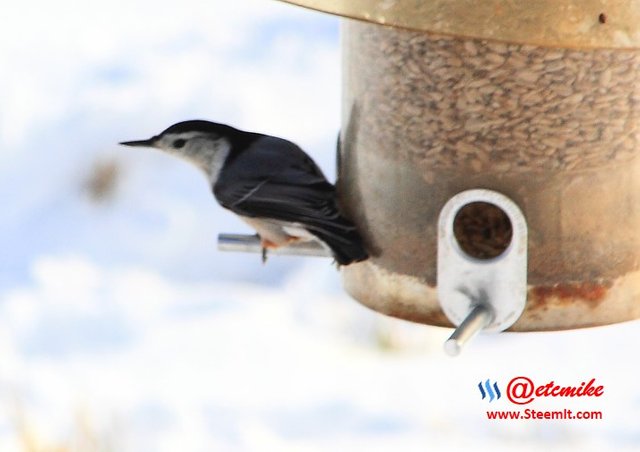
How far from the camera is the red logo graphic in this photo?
370 cm

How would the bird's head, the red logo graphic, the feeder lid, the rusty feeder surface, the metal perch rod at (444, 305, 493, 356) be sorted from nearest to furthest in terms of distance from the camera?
1. the feeder lid
2. the metal perch rod at (444, 305, 493, 356)
3. the rusty feeder surface
4. the bird's head
5. the red logo graphic

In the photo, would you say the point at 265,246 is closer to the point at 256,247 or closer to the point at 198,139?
the point at 256,247

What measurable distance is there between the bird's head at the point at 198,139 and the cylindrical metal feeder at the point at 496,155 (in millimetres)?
305

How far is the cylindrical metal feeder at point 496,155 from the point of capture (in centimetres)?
325

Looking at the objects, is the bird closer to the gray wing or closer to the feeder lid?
the gray wing

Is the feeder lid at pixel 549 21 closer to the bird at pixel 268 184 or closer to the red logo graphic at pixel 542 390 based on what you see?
the bird at pixel 268 184

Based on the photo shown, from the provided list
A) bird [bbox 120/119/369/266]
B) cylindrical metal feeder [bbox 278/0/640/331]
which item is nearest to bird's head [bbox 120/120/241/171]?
bird [bbox 120/119/369/266]

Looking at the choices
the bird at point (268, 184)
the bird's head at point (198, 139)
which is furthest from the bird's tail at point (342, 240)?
the bird's head at point (198, 139)

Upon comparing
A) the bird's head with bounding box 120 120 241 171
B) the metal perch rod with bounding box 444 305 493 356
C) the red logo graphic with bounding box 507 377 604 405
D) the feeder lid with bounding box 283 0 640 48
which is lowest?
the red logo graphic with bounding box 507 377 604 405

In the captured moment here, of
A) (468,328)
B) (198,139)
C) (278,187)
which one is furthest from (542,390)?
(198,139)

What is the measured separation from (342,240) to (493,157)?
422 mm

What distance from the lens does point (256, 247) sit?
3.68m

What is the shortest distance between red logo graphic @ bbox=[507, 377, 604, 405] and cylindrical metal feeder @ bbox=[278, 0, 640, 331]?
0.29m

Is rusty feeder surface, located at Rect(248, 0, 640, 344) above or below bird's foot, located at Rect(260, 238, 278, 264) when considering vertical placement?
above
